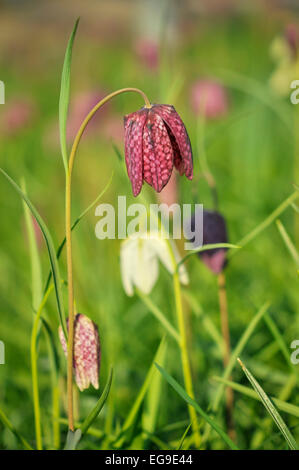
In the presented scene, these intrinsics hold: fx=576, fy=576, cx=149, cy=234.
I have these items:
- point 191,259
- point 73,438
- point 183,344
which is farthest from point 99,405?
point 191,259

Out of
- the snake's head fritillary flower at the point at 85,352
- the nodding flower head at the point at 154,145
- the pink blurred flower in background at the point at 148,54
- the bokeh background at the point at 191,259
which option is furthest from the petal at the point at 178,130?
the pink blurred flower in background at the point at 148,54

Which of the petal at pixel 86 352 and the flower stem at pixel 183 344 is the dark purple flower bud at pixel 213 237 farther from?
the petal at pixel 86 352

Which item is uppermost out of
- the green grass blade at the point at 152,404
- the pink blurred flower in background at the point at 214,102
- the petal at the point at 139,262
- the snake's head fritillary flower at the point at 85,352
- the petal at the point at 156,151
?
the pink blurred flower in background at the point at 214,102

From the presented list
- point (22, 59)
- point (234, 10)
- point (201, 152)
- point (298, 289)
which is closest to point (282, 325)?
point (298, 289)

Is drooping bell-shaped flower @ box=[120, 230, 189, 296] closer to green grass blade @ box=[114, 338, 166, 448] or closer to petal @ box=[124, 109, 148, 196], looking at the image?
green grass blade @ box=[114, 338, 166, 448]

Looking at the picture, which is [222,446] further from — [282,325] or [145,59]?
[145,59]
